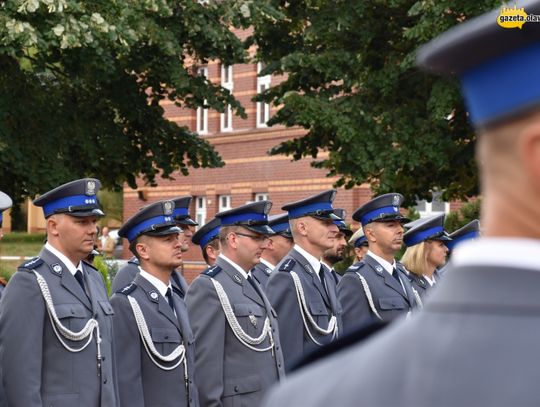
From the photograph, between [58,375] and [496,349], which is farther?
[58,375]

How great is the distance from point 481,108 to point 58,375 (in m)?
5.09

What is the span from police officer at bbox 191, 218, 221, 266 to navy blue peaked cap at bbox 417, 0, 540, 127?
30.2ft

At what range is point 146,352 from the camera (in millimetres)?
6777

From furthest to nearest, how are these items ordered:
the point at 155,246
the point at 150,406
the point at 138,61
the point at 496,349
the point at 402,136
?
1. the point at 138,61
2. the point at 402,136
3. the point at 155,246
4. the point at 150,406
5. the point at 496,349

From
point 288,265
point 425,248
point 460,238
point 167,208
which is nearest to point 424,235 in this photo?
point 425,248

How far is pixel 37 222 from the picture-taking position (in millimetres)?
59125

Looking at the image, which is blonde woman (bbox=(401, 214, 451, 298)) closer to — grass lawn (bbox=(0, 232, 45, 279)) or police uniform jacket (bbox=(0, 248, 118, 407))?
police uniform jacket (bbox=(0, 248, 118, 407))

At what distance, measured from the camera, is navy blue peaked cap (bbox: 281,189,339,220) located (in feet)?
30.4

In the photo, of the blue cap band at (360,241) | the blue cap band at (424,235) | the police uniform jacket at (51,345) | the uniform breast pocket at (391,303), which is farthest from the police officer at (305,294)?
the blue cap band at (360,241)

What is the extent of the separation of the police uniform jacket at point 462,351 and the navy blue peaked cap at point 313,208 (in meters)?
7.81

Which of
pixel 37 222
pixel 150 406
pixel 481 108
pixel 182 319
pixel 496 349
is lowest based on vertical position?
pixel 37 222

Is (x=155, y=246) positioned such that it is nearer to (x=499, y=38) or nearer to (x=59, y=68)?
(x=499, y=38)

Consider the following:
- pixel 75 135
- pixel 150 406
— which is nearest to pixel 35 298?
pixel 150 406

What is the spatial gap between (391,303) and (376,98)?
28.3 ft
